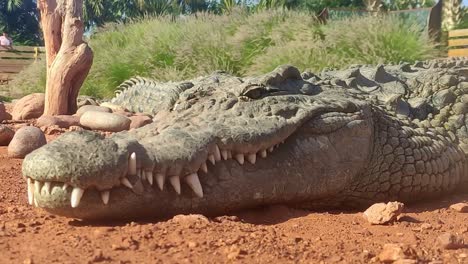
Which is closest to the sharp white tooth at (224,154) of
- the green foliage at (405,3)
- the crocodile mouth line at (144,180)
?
the crocodile mouth line at (144,180)

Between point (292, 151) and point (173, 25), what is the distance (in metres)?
12.0

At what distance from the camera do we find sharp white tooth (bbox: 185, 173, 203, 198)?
2.67m

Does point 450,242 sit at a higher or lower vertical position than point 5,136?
higher

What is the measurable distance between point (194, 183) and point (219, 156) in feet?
0.69

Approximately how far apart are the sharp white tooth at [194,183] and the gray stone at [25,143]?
2822mm

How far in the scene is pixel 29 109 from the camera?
8586mm

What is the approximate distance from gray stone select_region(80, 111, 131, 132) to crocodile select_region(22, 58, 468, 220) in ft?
10.3

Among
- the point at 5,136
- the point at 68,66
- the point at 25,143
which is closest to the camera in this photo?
the point at 25,143

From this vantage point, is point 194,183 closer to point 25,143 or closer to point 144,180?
point 144,180

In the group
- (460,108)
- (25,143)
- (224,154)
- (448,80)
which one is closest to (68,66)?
(25,143)

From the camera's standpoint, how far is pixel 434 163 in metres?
3.93

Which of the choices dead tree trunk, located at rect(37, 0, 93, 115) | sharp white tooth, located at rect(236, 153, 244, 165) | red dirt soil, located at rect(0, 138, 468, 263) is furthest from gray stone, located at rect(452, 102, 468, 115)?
dead tree trunk, located at rect(37, 0, 93, 115)

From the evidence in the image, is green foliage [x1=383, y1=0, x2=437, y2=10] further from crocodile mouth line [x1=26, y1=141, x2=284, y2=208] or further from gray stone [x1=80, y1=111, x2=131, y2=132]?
crocodile mouth line [x1=26, y1=141, x2=284, y2=208]

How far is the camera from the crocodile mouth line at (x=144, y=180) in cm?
238
